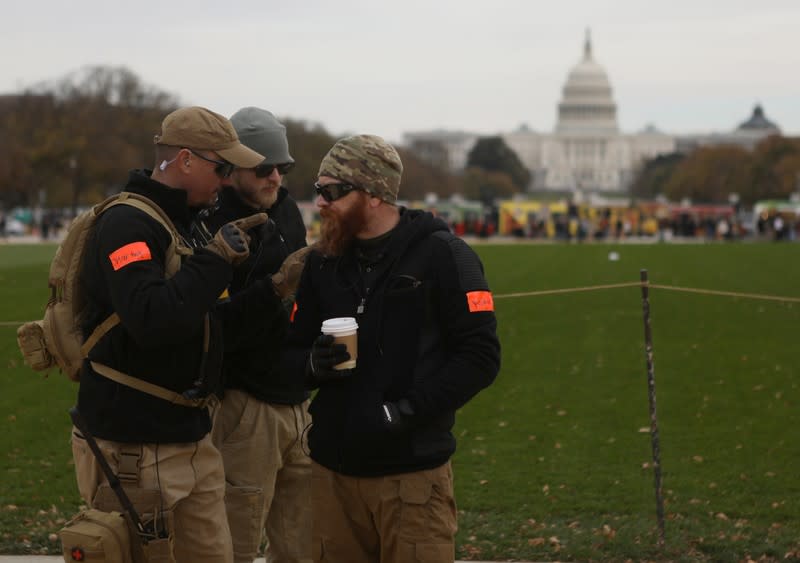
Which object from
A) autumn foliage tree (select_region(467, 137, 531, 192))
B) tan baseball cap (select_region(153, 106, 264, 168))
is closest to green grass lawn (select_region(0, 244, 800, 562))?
tan baseball cap (select_region(153, 106, 264, 168))

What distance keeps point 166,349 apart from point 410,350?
0.85 metres

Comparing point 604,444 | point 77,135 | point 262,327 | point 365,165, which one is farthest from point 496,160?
point 365,165

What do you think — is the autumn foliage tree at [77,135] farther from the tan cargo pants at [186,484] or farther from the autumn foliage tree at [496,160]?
the autumn foliage tree at [496,160]

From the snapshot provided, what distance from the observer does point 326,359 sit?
13.9ft

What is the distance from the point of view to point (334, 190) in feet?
14.4

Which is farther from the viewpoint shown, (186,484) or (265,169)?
(265,169)

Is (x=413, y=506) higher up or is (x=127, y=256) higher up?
(x=127, y=256)

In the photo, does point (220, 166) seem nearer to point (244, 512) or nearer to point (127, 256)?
point (127, 256)

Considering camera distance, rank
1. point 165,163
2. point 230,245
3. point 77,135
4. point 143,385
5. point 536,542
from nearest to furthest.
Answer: point 230,245 → point 143,385 → point 165,163 → point 536,542 → point 77,135

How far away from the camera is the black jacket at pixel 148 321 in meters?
4.19

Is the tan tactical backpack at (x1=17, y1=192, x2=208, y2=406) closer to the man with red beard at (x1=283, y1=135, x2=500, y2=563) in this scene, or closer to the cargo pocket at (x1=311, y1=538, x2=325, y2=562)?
the man with red beard at (x1=283, y1=135, x2=500, y2=563)

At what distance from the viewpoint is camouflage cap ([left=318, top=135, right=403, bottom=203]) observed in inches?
171

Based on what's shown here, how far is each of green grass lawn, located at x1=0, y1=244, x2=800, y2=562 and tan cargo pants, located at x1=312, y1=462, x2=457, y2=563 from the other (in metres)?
2.50

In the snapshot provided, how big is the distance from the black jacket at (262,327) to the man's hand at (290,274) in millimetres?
117
